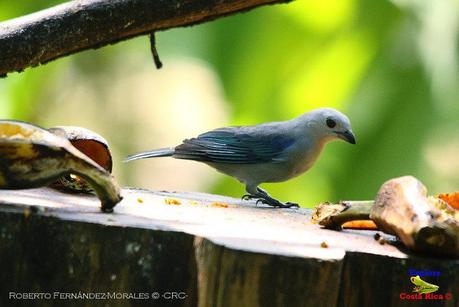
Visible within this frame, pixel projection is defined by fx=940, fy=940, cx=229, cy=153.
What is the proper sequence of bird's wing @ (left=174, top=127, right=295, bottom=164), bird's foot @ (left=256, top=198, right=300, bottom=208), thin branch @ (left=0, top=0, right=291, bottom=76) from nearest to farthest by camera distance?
thin branch @ (left=0, top=0, right=291, bottom=76)
bird's foot @ (left=256, top=198, right=300, bottom=208)
bird's wing @ (left=174, top=127, right=295, bottom=164)

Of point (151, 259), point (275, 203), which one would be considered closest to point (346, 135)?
point (275, 203)

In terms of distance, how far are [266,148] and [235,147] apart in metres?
0.16

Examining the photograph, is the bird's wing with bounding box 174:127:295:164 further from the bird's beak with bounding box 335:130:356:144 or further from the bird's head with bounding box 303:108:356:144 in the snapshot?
the bird's beak with bounding box 335:130:356:144

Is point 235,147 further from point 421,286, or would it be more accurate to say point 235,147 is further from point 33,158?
point 421,286

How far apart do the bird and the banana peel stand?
5.87 feet

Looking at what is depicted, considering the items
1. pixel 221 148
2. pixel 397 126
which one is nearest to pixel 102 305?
pixel 221 148

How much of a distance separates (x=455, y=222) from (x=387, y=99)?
3463mm

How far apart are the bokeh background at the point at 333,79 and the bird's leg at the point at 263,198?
153 cm

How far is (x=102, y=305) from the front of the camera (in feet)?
9.53

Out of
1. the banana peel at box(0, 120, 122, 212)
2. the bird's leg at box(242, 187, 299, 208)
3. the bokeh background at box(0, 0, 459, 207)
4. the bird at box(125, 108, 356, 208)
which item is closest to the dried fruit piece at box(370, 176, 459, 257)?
the banana peel at box(0, 120, 122, 212)

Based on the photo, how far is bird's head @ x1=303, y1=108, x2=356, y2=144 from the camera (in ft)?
15.9

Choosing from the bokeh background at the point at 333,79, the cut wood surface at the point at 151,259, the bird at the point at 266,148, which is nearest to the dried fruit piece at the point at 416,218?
the cut wood surface at the point at 151,259

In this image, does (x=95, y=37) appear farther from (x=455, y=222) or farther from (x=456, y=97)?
(x=456, y=97)

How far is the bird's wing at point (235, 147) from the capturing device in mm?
4785
